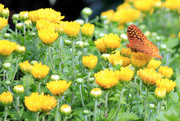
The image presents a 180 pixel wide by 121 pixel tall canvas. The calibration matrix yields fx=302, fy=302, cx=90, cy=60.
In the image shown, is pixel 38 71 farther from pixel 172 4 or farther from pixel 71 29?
pixel 172 4

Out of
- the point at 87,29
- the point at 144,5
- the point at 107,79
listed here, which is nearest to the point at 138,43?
the point at 87,29

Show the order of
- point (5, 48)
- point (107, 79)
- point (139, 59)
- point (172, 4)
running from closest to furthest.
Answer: point (107, 79) → point (5, 48) → point (139, 59) → point (172, 4)

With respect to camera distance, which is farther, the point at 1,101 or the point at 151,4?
the point at 151,4

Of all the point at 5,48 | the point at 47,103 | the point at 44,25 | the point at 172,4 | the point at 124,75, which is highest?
the point at 172,4

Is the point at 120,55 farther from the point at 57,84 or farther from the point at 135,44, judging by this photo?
the point at 57,84

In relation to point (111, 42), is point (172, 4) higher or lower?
higher

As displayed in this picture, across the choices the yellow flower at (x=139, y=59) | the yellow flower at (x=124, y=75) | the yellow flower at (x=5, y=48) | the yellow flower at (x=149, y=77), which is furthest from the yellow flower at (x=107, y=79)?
the yellow flower at (x=5, y=48)

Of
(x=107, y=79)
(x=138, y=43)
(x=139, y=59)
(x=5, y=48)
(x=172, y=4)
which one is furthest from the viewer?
(x=172, y=4)

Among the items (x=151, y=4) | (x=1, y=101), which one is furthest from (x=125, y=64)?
(x=151, y=4)
